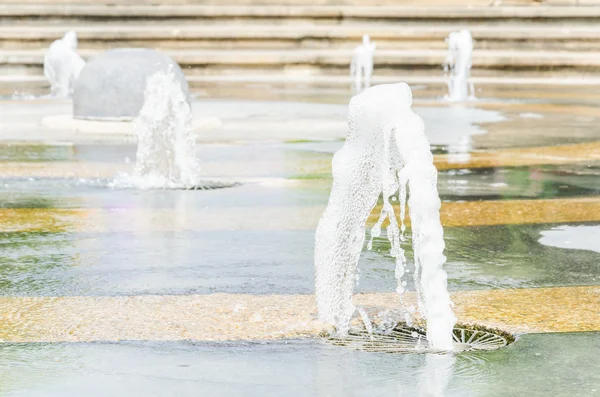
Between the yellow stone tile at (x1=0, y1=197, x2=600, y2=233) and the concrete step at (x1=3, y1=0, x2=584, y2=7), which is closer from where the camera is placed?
the yellow stone tile at (x1=0, y1=197, x2=600, y2=233)

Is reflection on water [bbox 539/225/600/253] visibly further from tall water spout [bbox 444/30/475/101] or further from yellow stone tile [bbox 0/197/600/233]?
tall water spout [bbox 444/30/475/101]

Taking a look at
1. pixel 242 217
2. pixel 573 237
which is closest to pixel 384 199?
pixel 573 237

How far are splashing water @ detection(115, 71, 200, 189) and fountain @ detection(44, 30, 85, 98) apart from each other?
12634 millimetres

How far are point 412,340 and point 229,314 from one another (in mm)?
900

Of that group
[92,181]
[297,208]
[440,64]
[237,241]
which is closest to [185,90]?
[92,181]

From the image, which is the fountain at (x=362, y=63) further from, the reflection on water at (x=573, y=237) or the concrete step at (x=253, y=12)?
the reflection on water at (x=573, y=237)

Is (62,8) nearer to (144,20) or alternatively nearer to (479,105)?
(144,20)

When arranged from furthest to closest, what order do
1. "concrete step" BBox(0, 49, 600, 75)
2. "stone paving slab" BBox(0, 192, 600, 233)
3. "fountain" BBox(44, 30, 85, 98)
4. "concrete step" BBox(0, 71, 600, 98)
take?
"concrete step" BBox(0, 49, 600, 75) → "concrete step" BBox(0, 71, 600, 98) → "fountain" BBox(44, 30, 85, 98) → "stone paving slab" BBox(0, 192, 600, 233)

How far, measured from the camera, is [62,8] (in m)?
33.7

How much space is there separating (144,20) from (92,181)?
2269 centimetres

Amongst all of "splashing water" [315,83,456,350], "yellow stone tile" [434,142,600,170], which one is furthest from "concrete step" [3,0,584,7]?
"splashing water" [315,83,456,350]

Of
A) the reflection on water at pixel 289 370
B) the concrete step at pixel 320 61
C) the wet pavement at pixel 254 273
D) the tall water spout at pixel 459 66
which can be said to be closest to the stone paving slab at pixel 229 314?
the wet pavement at pixel 254 273

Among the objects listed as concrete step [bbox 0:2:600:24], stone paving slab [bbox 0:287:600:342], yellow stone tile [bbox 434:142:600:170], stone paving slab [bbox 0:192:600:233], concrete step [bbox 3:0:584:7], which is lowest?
stone paving slab [bbox 0:287:600:342]

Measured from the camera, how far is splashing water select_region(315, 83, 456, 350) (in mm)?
5672
